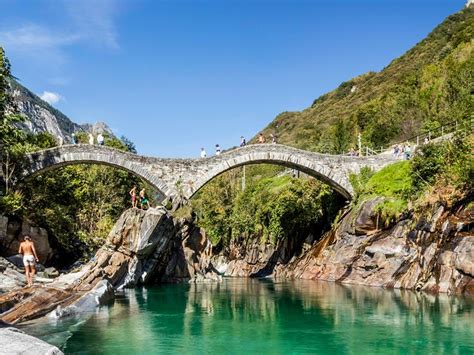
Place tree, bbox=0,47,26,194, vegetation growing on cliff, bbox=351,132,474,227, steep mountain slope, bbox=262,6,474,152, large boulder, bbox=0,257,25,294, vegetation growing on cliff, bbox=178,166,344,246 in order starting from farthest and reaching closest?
steep mountain slope, bbox=262,6,474,152
vegetation growing on cliff, bbox=178,166,344,246
tree, bbox=0,47,26,194
vegetation growing on cliff, bbox=351,132,474,227
large boulder, bbox=0,257,25,294

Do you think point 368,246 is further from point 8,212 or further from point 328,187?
point 8,212

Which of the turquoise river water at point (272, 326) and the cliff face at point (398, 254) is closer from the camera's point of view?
the turquoise river water at point (272, 326)

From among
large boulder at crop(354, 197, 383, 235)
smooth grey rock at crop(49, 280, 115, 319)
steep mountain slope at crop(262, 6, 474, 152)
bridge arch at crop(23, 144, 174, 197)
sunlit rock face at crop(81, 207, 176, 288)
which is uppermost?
steep mountain slope at crop(262, 6, 474, 152)

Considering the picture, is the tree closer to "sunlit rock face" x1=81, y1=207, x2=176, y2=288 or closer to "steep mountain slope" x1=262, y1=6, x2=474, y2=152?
"sunlit rock face" x1=81, y1=207, x2=176, y2=288

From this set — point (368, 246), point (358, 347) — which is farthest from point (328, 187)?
point (358, 347)

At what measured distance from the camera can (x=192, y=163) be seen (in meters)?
33.1

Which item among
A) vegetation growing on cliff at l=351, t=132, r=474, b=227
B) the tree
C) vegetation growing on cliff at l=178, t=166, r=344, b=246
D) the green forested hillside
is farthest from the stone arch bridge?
vegetation growing on cliff at l=178, t=166, r=344, b=246

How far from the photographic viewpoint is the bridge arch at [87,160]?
3014 centimetres

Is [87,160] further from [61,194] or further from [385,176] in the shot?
[385,176]

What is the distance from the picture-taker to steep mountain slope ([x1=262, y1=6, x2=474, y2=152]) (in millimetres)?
42781

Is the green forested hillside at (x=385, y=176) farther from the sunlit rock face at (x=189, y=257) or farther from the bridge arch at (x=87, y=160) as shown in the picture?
the bridge arch at (x=87, y=160)

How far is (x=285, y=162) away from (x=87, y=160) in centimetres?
1299

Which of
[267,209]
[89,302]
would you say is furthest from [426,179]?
[89,302]

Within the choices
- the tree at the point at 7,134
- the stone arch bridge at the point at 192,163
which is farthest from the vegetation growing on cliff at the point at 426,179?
the tree at the point at 7,134
